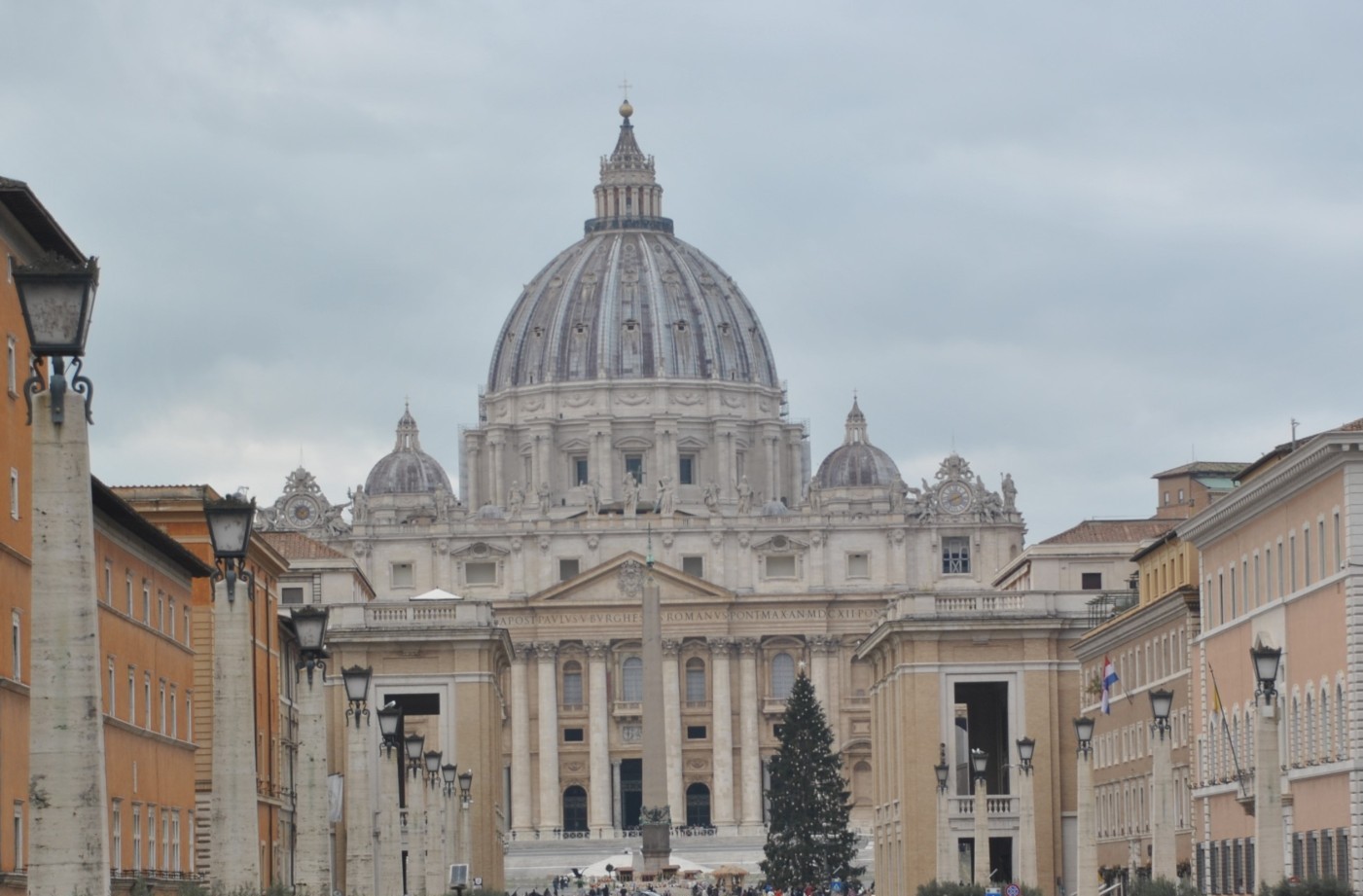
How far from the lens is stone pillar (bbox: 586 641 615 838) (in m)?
182

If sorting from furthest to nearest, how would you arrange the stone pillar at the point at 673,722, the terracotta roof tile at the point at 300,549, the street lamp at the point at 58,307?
the stone pillar at the point at 673,722 < the terracotta roof tile at the point at 300,549 < the street lamp at the point at 58,307

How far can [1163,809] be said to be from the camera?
50.7 metres

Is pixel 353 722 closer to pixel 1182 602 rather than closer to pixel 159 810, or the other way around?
pixel 159 810

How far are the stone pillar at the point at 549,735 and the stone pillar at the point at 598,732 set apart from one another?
1904mm

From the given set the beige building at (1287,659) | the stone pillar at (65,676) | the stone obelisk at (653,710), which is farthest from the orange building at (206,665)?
the stone obelisk at (653,710)

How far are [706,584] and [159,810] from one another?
13077 centimetres

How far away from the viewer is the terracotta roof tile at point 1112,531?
112812 millimetres

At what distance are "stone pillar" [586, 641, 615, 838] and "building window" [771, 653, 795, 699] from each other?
10.0 metres

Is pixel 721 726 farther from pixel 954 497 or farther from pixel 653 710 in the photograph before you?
pixel 653 710

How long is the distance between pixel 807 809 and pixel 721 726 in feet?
178

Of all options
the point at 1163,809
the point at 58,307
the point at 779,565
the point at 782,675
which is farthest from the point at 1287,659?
the point at 779,565

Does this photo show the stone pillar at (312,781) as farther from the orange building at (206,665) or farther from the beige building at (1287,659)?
the orange building at (206,665)

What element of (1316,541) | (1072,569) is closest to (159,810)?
(1316,541)

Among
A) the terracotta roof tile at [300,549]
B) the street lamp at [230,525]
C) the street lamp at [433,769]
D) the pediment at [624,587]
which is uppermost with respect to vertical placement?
the pediment at [624,587]
